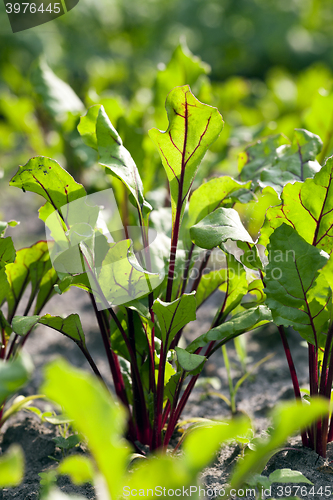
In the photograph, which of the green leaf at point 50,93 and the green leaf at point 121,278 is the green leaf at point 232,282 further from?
the green leaf at point 50,93

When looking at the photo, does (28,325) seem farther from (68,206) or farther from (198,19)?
(198,19)

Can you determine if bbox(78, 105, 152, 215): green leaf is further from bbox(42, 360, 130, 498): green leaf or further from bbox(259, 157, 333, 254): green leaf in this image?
bbox(42, 360, 130, 498): green leaf

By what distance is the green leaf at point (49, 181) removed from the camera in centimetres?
87

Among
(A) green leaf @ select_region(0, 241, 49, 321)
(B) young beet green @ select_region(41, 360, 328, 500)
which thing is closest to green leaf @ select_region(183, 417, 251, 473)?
(B) young beet green @ select_region(41, 360, 328, 500)

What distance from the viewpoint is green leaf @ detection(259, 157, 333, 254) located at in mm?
833

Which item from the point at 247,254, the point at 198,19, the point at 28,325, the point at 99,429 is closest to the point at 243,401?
the point at 247,254

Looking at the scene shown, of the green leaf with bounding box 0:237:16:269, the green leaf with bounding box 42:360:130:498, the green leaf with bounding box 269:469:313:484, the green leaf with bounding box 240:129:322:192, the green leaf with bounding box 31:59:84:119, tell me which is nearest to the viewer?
the green leaf with bounding box 42:360:130:498

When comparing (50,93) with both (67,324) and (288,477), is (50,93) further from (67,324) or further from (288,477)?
(288,477)

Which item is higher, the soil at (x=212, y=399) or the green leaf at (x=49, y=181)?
the green leaf at (x=49, y=181)

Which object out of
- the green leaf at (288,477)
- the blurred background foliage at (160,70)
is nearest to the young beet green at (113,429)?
the green leaf at (288,477)

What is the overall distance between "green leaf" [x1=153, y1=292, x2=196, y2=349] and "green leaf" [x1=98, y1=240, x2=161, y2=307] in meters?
0.06

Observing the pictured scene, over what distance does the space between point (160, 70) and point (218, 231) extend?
3.70 ft

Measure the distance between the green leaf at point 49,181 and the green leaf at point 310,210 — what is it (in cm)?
43

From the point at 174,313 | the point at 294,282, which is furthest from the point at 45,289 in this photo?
the point at 294,282
